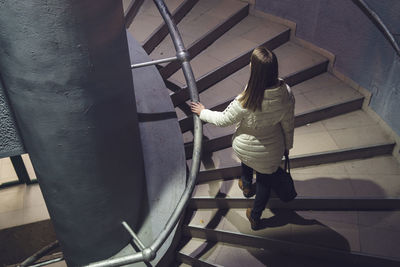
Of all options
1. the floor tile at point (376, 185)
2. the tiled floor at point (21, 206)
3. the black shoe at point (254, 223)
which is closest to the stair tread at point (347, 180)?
the floor tile at point (376, 185)

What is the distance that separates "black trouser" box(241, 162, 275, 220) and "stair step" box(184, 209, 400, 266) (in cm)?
25

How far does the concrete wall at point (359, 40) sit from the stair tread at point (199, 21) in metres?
0.92

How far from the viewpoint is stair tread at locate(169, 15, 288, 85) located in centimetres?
482

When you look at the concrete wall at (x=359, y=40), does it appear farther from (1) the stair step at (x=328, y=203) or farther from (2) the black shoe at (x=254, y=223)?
(2) the black shoe at (x=254, y=223)

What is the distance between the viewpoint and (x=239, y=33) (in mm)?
5215

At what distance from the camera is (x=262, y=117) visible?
260cm

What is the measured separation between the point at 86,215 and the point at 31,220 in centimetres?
475

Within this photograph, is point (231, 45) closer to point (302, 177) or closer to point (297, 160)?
point (297, 160)

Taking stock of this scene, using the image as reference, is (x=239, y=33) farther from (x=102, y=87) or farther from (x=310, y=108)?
(x=102, y=87)

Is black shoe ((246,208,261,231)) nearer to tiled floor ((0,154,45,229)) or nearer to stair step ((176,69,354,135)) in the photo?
stair step ((176,69,354,135))

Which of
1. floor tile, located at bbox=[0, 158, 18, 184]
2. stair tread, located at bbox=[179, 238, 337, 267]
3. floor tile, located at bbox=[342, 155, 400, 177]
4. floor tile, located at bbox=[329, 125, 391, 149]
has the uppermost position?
floor tile, located at bbox=[329, 125, 391, 149]

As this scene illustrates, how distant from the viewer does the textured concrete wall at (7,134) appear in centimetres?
237

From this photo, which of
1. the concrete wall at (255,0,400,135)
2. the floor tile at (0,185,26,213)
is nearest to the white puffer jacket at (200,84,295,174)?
the concrete wall at (255,0,400,135)

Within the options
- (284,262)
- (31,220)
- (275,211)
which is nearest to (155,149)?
(275,211)
